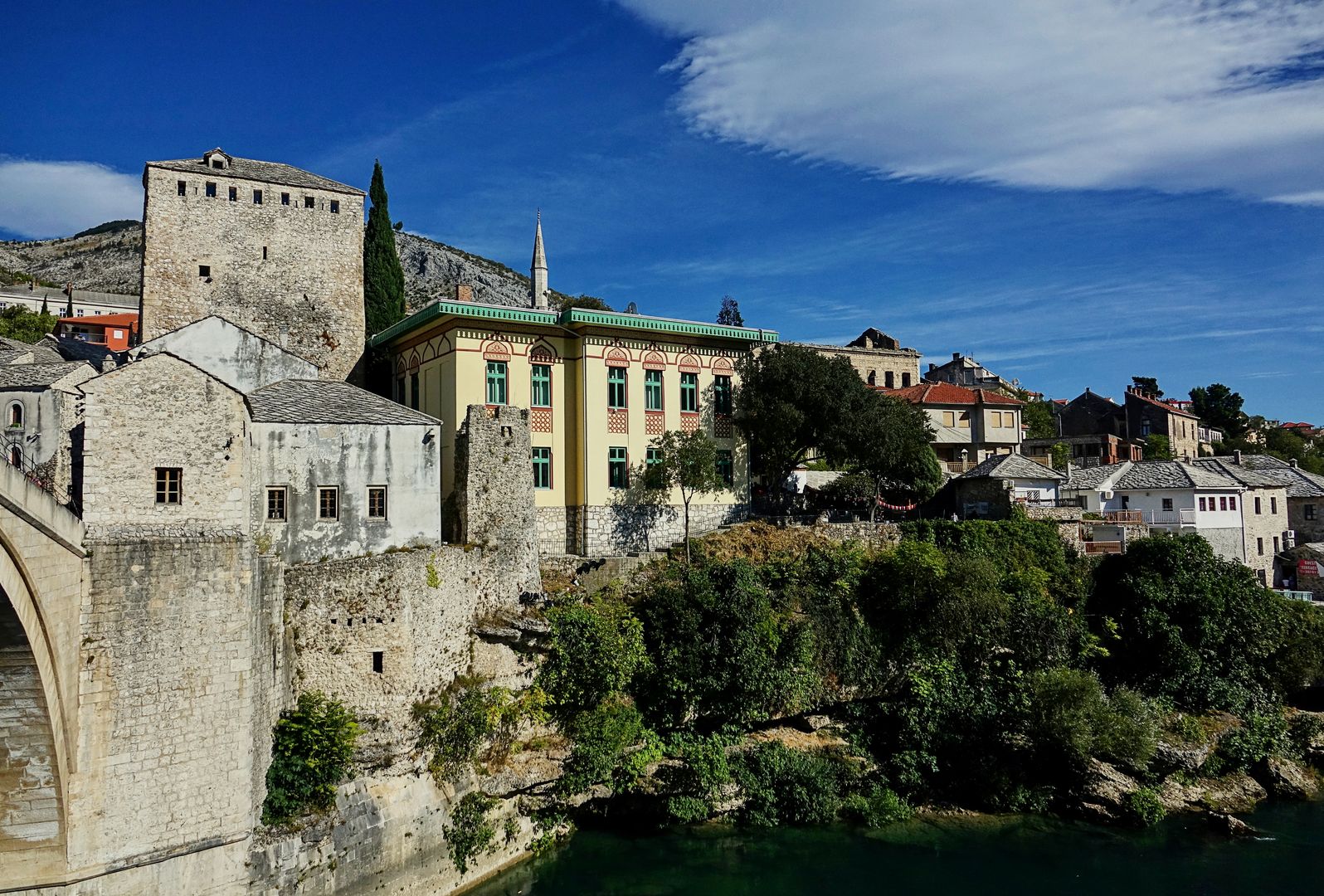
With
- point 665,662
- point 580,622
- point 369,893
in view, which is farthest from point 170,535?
point 665,662

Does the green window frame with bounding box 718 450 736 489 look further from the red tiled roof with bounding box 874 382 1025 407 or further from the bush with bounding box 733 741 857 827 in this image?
the red tiled roof with bounding box 874 382 1025 407

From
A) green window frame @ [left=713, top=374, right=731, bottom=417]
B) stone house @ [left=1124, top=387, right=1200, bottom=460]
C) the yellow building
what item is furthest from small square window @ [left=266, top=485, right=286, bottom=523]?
stone house @ [left=1124, top=387, right=1200, bottom=460]

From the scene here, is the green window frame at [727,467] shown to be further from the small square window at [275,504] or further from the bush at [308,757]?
the bush at [308,757]

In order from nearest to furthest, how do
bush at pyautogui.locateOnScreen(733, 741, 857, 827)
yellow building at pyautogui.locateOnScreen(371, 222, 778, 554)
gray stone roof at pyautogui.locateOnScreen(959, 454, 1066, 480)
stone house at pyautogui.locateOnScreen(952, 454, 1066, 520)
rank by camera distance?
bush at pyautogui.locateOnScreen(733, 741, 857, 827) → yellow building at pyautogui.locateOnScreen(371, 222, 778, 554) → stone house at pyautogui.locateOnScreen(952, 454, 1066, 520) → gray stone roof at pyautogui.locateOnScreen(959, 454, 1066, 480)

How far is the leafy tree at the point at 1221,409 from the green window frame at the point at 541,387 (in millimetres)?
68663

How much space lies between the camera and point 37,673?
14500mm

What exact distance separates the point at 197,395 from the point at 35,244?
375 ft

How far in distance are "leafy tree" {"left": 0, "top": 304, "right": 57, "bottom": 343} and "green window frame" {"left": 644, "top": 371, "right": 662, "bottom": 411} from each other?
1390 inches

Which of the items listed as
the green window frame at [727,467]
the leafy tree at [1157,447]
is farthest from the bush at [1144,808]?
the leafy tree at [1157,447]

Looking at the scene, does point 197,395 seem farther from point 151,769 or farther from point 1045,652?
point 1045,652

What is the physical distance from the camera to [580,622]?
25.2 metres

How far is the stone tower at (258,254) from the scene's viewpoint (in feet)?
103

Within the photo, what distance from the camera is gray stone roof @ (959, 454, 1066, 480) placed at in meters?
38.8

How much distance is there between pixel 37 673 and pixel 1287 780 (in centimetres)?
3501
